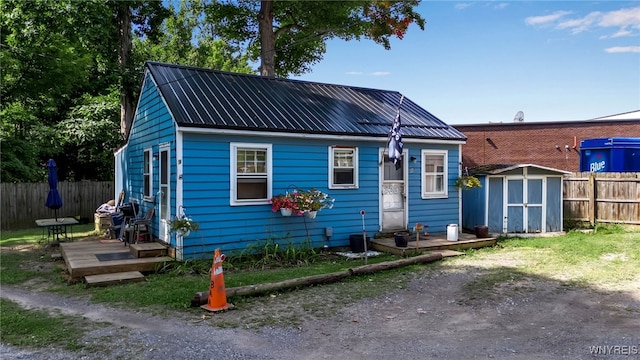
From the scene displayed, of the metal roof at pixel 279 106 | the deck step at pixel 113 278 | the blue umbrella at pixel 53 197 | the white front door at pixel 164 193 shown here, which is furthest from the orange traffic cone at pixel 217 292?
the blue umbrella at pixel 53 197

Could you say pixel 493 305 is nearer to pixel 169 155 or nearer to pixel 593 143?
pixel 169 155

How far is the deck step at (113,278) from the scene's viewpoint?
6.95m

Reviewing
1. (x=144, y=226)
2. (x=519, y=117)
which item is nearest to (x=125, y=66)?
(x=144, y=226)

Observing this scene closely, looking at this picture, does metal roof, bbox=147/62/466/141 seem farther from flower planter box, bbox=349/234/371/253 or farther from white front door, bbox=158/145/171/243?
flower planter box, bbox=349/234/371/253

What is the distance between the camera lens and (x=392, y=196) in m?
11.1

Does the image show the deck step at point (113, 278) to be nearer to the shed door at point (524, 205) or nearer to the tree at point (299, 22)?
the shed door at point (524, 205)

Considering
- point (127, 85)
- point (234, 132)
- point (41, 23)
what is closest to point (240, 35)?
point (127, 85)

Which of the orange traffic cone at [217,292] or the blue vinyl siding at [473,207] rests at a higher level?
the blue vinyl siding at [473,207]

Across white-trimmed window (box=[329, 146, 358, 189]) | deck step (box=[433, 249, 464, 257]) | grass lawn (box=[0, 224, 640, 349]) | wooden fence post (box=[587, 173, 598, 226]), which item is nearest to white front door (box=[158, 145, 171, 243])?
grass lawn (box=[0, 224, 640, 349])

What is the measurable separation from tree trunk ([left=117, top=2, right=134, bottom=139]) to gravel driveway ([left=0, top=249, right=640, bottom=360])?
496 inches

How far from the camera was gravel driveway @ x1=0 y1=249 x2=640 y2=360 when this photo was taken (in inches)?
170

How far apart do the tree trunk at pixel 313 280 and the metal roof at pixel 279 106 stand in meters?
3.28

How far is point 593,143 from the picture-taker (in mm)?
16016

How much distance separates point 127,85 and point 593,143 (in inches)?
733
